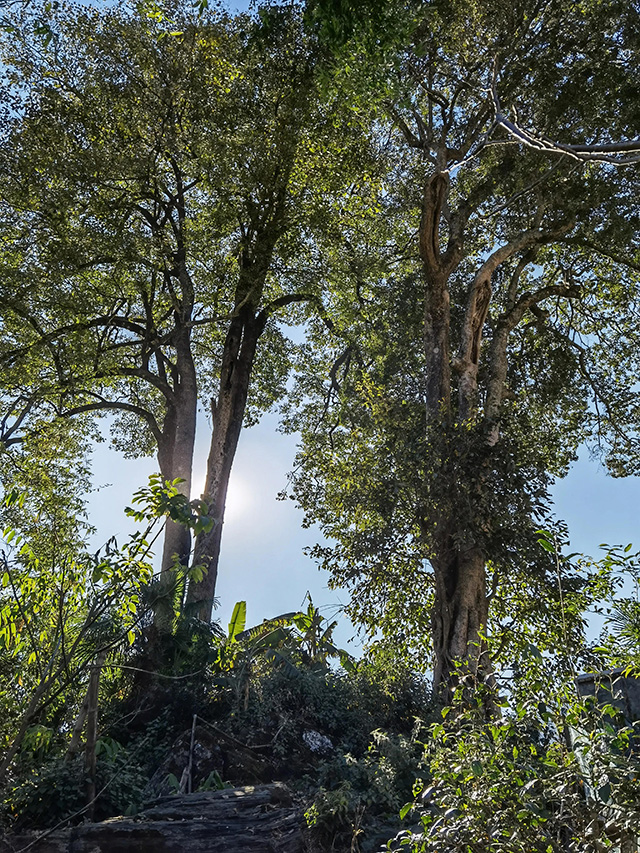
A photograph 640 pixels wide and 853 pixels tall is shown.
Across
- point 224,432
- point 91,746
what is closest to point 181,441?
point 224,432

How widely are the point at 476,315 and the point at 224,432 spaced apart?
5258 mm

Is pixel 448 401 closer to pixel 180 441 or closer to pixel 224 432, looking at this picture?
pixel 224 432

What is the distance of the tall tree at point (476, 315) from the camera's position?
368 inches

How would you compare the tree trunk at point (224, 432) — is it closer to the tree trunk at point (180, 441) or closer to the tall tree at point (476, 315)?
the tree trunk at point (180, 441)

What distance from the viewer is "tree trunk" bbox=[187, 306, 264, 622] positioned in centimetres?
1180

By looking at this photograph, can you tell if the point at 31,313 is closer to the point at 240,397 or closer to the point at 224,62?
the point at 240,397

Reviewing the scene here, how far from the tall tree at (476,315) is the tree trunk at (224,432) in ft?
5.32

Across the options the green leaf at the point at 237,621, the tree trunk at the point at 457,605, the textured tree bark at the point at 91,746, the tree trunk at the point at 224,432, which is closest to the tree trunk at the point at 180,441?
the tree trunk at the point at 224,432

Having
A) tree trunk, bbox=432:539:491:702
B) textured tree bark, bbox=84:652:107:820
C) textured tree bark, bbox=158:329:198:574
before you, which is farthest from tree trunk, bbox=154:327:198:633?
textured tree bark, bbox=84:652:107:820

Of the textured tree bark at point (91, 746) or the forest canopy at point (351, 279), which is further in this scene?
the forest canopy at point (351, 279)

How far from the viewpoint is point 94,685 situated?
616 centimetres

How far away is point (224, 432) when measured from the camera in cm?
1333

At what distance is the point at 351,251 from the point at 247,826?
10864mm

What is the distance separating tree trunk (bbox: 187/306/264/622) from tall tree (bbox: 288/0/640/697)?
5.32 feet
